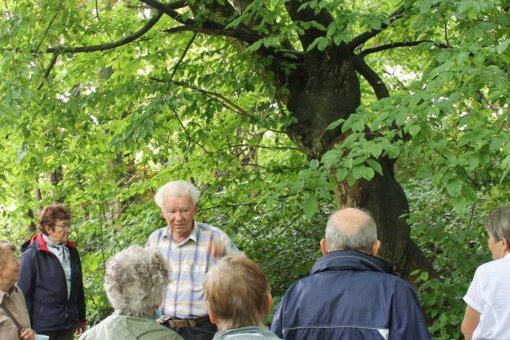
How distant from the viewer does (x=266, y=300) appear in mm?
2617

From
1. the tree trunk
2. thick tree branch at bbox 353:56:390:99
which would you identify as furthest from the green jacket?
A: thick tree branch at bbox 353:56:390:99

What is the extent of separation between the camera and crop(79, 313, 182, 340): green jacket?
9.14 feet

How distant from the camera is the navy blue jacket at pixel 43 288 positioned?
5461 millimetres

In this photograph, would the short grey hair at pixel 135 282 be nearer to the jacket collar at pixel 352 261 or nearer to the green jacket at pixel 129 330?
the green jacket at pixel 129 330

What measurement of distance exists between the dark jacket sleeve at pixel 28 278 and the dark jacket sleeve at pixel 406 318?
354 centimetres

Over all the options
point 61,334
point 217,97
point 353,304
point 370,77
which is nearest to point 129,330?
point 353,304

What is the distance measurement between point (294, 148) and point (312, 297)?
4.64m

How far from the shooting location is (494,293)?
10.6 feet

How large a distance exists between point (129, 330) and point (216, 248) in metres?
1.62

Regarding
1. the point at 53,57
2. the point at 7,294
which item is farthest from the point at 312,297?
the point at 53,57

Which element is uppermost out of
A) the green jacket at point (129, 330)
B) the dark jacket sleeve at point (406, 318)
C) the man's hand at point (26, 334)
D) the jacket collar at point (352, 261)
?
the jacket collar at point (352, 261)

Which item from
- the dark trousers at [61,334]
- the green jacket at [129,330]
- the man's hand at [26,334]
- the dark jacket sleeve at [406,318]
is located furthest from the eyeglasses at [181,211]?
the dark jacket sleeve at [406,318]

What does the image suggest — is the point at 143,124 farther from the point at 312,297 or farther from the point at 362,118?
the point at 312,297

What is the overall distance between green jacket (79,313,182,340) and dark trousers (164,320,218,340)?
137 centimetres
